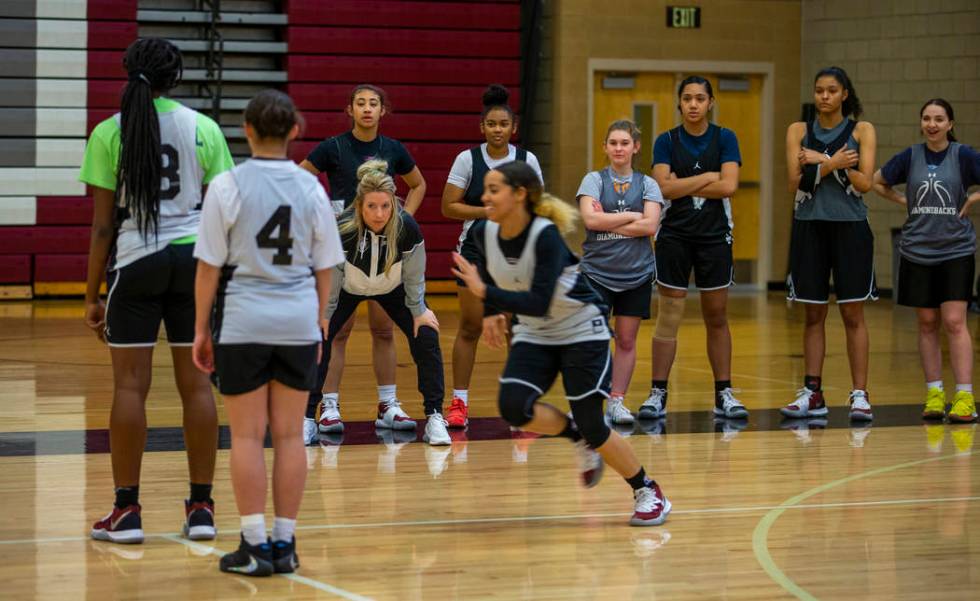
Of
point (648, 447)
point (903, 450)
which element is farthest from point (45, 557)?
point (903, 450)

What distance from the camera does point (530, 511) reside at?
4.91m

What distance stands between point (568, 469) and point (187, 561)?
199cm

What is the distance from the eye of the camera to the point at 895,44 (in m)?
14.2

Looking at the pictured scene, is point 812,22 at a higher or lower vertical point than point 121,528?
higher

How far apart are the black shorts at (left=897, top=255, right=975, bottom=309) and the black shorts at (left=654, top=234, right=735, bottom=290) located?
0.93 meters

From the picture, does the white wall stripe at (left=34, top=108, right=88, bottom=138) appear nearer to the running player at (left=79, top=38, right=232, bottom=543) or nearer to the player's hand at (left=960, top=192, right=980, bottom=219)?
the player's hand at (left=960, top=192, right=980, bottom=219)

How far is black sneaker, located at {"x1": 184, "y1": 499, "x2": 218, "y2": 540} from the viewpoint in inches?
173

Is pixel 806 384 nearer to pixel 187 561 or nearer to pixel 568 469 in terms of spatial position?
pixel 568 469

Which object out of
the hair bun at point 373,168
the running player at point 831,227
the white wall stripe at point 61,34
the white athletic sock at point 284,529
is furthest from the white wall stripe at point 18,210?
the white athletic sock at point 284,529

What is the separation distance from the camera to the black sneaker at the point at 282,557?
13.0ft

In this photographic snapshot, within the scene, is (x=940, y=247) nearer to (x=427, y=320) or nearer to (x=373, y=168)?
(x=427, y=320)

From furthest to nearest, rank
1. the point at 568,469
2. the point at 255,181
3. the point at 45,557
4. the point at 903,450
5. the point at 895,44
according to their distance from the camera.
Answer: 1. the point at 895,44
2. the point at 903,450
3. the point at 568,469
4. the point at 45,557
5. the point at 255,181

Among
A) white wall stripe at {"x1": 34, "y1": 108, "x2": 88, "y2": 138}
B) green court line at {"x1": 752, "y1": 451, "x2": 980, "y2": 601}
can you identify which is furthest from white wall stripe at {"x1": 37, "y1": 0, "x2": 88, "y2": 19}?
green court line at {"x1": 752, "y1": 451, "x2": 980, "y2": 601}

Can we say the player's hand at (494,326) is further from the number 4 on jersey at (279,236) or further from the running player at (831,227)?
the running player at (831,227)
